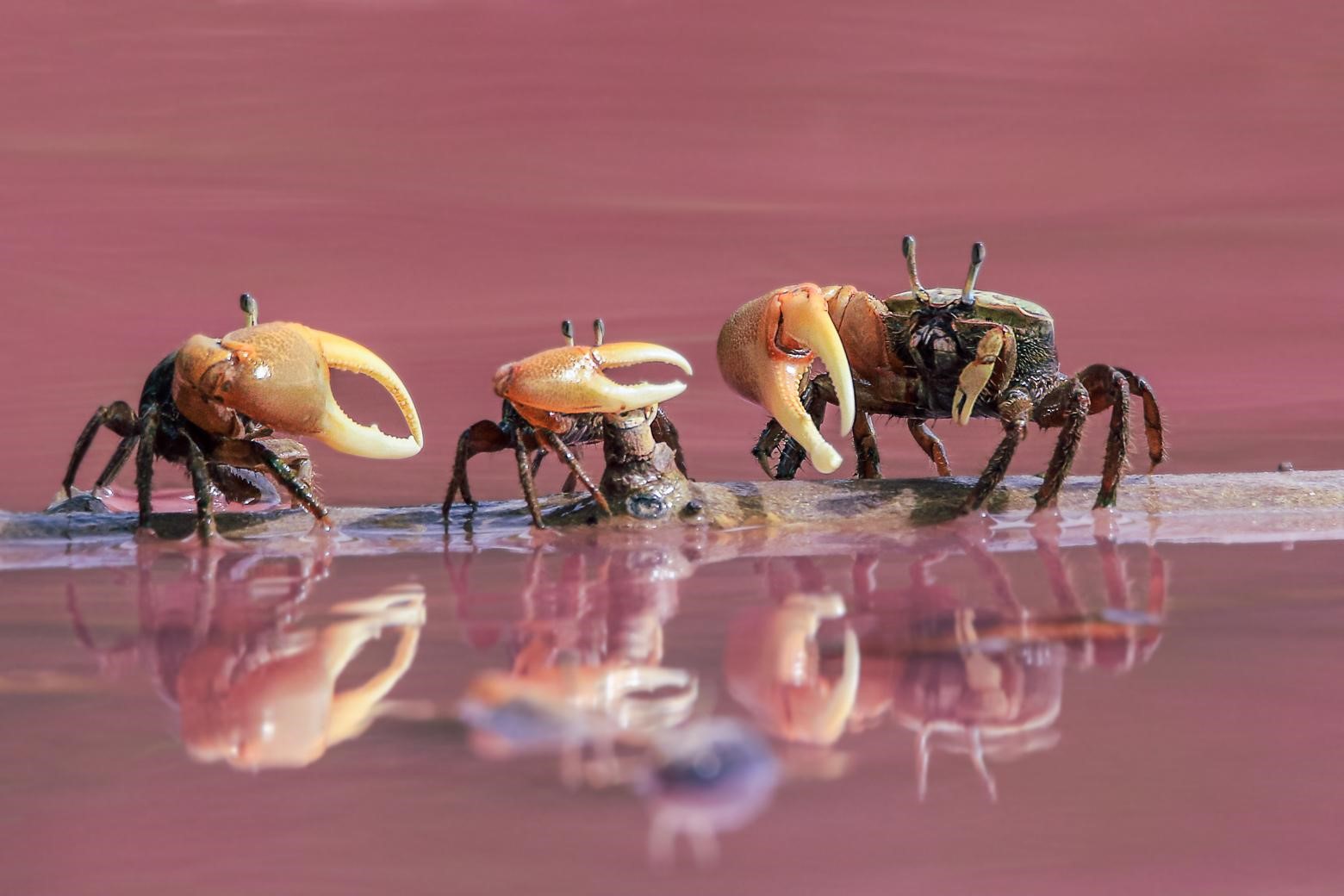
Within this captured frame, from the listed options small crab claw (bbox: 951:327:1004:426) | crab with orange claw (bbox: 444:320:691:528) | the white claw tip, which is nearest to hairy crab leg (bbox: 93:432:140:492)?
crab with orange claw (bbox: 444:320:691:528)

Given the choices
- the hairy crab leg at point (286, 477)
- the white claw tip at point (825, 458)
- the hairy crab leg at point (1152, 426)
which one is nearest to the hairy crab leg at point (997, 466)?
the white claw tip at point (825, 458)

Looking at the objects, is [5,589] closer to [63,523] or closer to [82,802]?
[63,523]

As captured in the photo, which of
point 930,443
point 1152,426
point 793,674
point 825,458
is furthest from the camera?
point 930,443

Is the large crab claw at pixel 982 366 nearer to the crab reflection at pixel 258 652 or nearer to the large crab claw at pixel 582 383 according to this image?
the large crab claw at pixel 582 383

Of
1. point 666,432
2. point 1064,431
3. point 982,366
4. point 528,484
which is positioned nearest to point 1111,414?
point 1064,431

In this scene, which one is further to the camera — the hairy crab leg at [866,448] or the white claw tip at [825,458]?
the hairy crab leg at [866,448]

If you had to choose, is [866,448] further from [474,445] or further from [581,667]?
[581,667]

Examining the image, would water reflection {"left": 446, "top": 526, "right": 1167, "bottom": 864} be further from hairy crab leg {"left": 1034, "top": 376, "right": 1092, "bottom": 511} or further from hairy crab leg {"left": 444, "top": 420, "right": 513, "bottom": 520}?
hairy crab leg {"left": 444, "top": 420, "right": 513, "bottom": 520}
